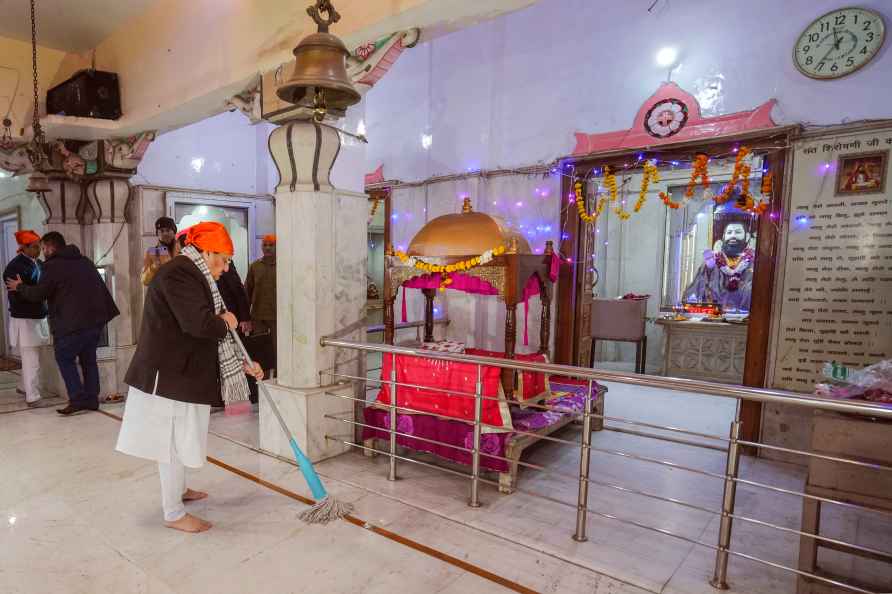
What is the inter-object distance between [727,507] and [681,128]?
3907mm

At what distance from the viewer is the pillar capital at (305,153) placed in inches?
146

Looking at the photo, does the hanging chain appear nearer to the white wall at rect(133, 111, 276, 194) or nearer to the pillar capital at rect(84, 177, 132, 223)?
the pillar capital at rect(84, 177, 132, 223)

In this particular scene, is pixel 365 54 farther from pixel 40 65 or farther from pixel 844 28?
pixel 40 65

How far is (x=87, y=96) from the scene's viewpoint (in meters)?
5.24

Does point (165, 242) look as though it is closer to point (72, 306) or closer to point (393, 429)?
point (72, 306)

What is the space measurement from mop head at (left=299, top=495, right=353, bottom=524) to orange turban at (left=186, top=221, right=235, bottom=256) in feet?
5.26

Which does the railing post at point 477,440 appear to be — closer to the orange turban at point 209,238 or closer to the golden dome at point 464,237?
the golden dome at point 464,237

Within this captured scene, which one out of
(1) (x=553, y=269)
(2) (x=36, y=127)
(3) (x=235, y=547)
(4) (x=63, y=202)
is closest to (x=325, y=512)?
(3) (x=235, y=547)

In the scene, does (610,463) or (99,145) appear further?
(99,145)

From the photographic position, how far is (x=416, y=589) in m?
2.43

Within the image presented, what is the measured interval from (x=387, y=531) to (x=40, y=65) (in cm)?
633

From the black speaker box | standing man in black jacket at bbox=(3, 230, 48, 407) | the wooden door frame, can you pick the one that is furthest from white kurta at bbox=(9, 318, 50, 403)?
Answer: the wooden door frame

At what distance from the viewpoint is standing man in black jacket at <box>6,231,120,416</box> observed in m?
4.89

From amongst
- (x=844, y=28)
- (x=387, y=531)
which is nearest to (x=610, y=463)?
(x=387, y=531)
